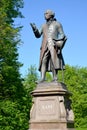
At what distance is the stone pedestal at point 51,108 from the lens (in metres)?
12.9

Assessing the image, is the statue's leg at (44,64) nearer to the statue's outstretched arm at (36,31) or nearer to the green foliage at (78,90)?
the statue's outstretched arm at (36,31)

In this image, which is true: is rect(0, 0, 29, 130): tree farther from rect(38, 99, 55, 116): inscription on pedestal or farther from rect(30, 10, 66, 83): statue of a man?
rect(38, 99, 55, 116): inscription on pedestal

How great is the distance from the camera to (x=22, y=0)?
88.6 ft

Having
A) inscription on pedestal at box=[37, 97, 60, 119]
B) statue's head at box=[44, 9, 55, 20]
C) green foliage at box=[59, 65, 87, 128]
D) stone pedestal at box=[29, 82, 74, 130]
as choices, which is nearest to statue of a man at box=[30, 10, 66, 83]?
statue's head at box=[44, 9, 55, 20]

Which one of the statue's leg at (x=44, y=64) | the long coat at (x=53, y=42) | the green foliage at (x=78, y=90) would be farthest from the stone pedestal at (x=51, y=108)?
the green foliage at (x=78, y=90)

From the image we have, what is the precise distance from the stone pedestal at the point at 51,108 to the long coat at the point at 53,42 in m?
0.93

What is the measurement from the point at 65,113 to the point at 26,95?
43.4 feet

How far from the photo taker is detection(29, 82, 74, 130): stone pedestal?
1288 centimetres

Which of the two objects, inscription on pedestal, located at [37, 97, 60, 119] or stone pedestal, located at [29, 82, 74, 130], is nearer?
stone pedestal, located at [29, 82, 74, 130]

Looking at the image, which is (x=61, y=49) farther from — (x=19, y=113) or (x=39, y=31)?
(x=19, y=113)

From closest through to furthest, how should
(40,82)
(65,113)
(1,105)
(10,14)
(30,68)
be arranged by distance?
(65,113)
(40,82)
(1,105)
(10,14)
(30,68)

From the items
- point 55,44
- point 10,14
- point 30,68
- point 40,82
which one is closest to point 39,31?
point 55,44

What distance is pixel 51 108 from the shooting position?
13.2 m

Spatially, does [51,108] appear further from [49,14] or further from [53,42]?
[49,14]
